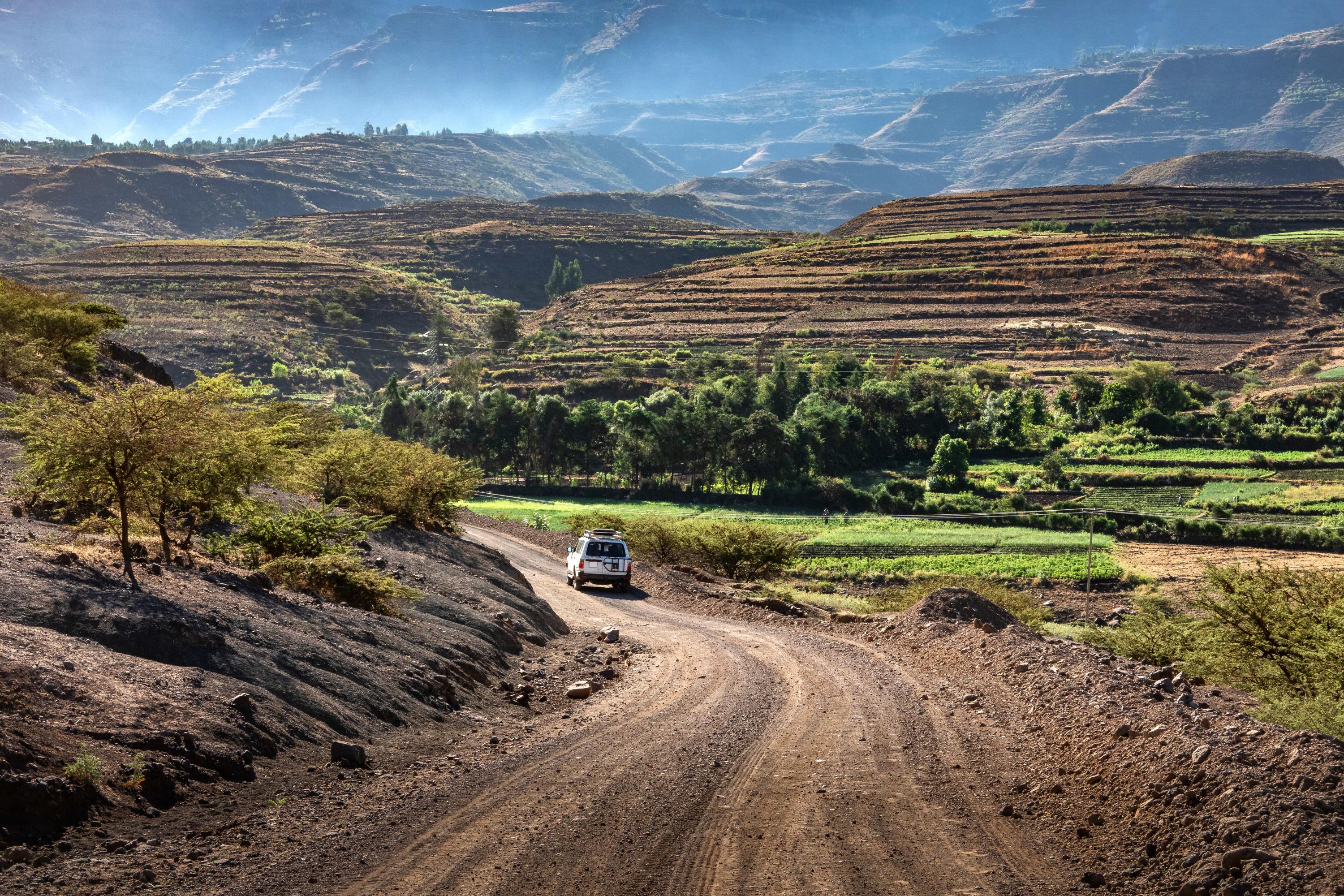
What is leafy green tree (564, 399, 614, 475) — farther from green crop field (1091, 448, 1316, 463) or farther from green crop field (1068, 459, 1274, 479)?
green crop field (1091, 448, 1316, 463)

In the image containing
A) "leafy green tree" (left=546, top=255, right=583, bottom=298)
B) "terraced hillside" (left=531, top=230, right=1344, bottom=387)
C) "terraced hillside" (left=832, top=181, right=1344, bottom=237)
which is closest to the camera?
"terraced hillside" (left=531, top=230, right=1344, bottom=387)

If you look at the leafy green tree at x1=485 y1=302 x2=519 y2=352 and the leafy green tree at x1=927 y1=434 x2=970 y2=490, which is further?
the leafy green tree at x1=485 y1=302 x2=519 y2=352

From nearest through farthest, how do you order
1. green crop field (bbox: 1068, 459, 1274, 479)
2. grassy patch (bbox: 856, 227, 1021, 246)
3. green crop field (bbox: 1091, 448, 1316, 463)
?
green crop field (bbox: 1068, 459, 1274, 479)
green crop field (bbox: 1091, 448, 1316, 463)
grassy patch (bbox: 856, 227, 1021, 246)

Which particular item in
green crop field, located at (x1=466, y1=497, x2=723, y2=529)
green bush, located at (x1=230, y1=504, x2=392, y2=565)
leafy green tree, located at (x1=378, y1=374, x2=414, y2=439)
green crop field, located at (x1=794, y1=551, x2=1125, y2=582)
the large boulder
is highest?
leafy green tree, located at (x1=378, y1=374, x2=414, y2=439)

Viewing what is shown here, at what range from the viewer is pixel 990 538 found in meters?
55.4

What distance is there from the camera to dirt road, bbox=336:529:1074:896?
809 centimetres

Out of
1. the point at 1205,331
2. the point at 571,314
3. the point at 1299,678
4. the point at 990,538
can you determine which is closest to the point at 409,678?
the point at 1299,678

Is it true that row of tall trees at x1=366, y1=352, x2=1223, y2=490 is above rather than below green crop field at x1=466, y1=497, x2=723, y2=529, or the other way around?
above

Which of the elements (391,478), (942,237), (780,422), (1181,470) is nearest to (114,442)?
(391,478)

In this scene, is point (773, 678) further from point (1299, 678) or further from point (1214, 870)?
point (1214, 870)

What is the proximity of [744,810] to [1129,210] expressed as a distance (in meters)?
177

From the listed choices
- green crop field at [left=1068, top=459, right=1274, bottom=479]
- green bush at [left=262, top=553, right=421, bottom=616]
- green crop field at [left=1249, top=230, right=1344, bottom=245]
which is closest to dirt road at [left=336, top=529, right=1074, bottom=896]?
green bush at [left=262, top=553, right=421, bottom=616]

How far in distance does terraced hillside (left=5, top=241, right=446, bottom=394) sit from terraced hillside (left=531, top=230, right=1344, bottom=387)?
23150 millimetres

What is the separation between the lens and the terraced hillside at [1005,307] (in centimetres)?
10538
